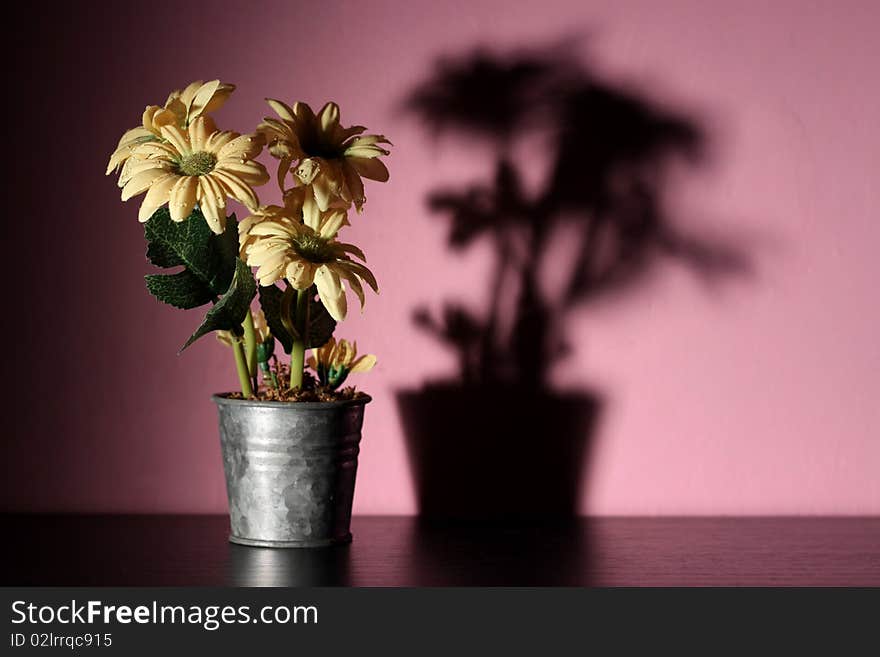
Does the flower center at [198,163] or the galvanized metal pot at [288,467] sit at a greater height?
the flower center at [198,163]

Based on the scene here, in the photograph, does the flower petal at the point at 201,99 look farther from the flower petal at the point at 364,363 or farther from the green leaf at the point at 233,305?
the flower petal at the point at 364,363

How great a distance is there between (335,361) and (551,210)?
0.38 metres

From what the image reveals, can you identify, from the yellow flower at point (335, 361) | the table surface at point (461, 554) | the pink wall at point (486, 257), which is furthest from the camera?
the pink wall at point (486, 257)

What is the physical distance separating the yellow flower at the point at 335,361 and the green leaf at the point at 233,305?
15 cm

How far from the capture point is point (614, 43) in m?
1.50

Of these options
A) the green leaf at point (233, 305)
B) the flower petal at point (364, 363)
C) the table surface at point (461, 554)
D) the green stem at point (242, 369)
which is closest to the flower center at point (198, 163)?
the green leaf at point (233, 305)

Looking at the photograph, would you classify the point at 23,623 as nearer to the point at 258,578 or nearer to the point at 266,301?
the point at 258,578

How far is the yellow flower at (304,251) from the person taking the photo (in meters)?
1.17

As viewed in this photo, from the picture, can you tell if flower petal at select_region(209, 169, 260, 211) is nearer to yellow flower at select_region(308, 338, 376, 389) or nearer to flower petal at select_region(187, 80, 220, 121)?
flower petal at select_region(187, 80, 220, 121)

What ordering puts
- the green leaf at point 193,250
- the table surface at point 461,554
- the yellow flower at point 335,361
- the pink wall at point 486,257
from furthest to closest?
the pink wall at point 486,257, the yellow flower at point 335,361, the green leaf at point 193,250, the table surface at point 461,554

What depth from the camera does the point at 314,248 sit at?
47.5 inches

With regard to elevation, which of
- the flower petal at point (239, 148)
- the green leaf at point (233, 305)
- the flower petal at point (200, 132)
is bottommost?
the green leaf at point (233, 305)

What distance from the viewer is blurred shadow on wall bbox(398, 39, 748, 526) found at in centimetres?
150

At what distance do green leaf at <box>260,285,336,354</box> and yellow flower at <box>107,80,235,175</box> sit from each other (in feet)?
0.70
